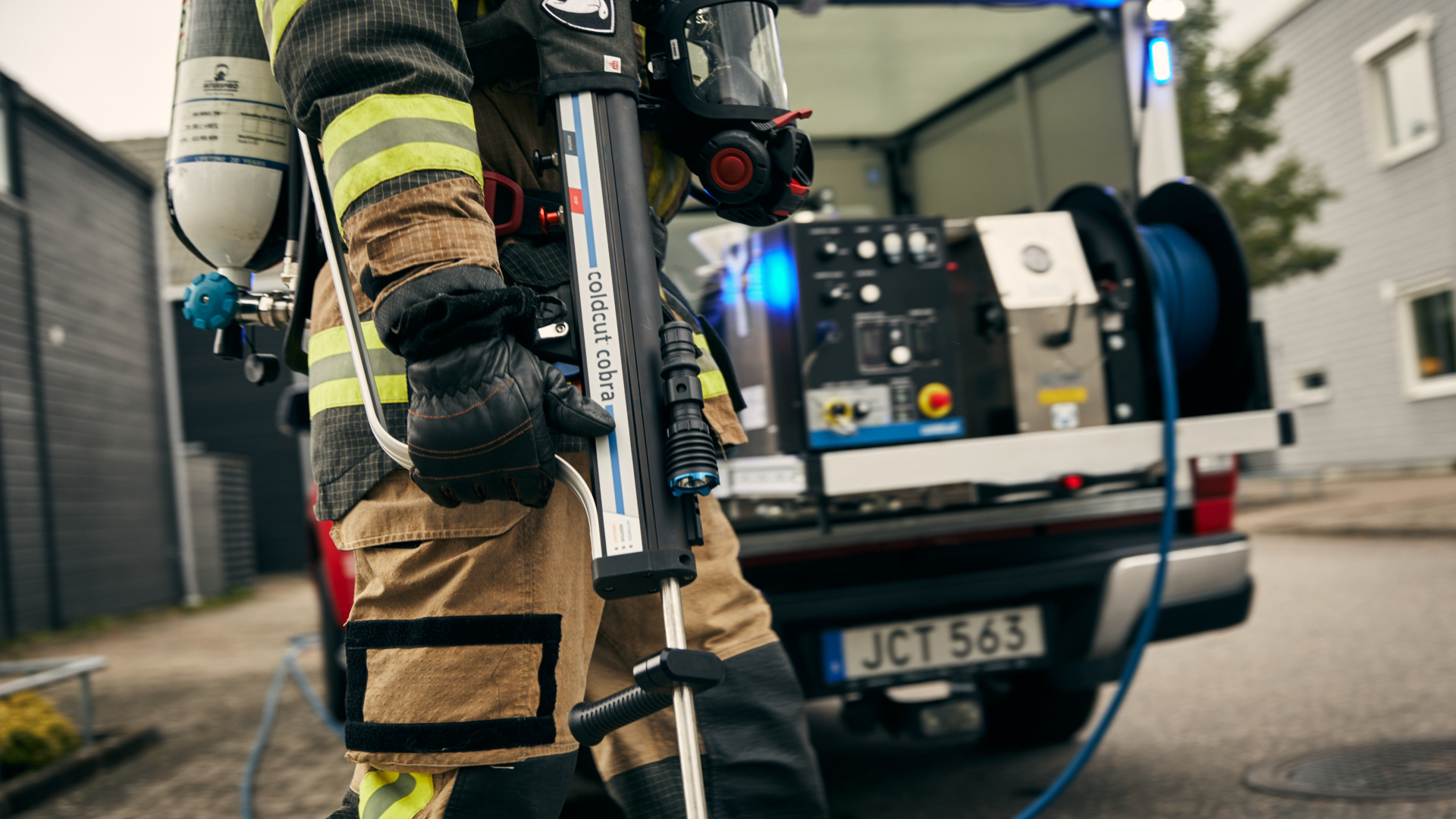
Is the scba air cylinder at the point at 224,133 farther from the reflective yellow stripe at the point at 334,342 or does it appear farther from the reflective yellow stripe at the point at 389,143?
the reflective yellow stripe at the point at 389,143

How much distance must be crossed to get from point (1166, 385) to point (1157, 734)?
1.78 meters

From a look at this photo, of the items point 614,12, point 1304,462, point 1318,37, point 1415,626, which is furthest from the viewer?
point 1304,462

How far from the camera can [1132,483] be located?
346cm

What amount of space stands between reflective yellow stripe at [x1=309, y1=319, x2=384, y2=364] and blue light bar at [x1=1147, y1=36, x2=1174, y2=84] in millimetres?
2887

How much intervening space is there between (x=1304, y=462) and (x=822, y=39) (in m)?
17.9

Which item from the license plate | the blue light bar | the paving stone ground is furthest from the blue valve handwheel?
the blue light bar

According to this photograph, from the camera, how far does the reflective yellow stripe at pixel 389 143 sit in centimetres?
143

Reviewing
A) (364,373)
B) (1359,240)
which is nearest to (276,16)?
(364,373)

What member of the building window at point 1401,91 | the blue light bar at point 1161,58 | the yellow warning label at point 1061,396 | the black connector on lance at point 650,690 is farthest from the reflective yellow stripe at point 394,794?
the building window at point 1401,91

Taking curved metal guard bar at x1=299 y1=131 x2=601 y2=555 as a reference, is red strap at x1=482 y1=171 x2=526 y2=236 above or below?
above

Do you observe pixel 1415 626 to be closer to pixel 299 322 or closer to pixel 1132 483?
pixel 1132 483

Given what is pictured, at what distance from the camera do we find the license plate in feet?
9.92

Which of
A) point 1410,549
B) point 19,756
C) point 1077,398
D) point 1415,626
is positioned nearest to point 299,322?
point 1077,398

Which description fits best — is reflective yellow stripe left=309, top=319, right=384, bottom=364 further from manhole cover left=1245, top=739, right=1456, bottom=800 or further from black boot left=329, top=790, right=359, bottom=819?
manhole cover left=1245, top=739, right=1456, bottom=800
